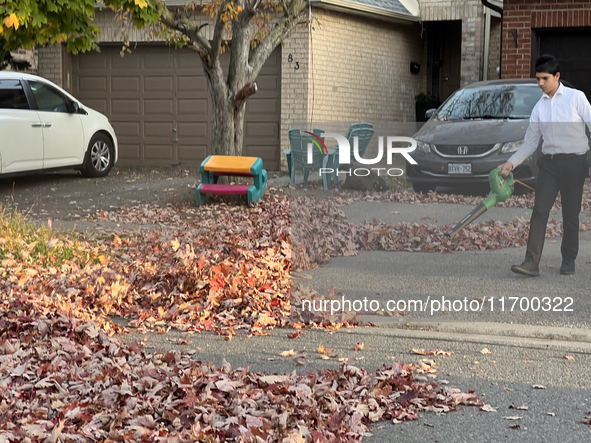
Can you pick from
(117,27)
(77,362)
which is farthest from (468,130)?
(117,27)

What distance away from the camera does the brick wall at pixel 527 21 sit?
13.5 m

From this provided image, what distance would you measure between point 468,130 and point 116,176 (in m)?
10.8

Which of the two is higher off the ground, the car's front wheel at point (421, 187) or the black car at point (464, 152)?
the black car at point (464, 152)

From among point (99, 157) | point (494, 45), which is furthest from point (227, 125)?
point (494, 45)

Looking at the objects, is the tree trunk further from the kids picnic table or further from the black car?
the black car

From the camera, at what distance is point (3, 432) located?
11.8ft

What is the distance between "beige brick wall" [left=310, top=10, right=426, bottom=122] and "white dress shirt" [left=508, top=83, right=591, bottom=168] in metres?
11.1

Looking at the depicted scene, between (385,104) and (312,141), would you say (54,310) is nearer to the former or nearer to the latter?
(312,141)

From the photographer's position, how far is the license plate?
17.5 feet

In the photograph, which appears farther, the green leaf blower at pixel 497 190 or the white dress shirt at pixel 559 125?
the green leaf blower at pixel 497 190

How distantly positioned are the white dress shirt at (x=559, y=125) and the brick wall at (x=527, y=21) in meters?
9.11

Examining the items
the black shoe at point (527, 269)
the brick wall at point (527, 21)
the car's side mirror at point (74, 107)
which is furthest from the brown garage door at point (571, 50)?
the black shoe at point (527, 269)

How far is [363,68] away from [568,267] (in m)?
13.0

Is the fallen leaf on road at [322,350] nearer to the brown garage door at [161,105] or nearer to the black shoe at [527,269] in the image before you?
the black shoe at [527,269]
